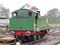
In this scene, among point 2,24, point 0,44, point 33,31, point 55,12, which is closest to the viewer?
point 0,44

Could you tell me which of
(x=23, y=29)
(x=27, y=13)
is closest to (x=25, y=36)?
(x=23, y=29)

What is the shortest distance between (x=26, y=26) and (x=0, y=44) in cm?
294

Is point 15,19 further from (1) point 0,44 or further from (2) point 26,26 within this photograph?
(1) point 0,44

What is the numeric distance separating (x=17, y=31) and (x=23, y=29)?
0.57 metres

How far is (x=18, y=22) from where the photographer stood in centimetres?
2091

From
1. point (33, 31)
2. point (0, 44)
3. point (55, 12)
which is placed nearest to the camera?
point (0, 44)

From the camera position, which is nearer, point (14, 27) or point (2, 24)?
point (14, 27)

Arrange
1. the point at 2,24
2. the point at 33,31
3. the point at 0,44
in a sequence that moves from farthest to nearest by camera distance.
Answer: the point at 2,24, the point at 33,31, the point at 0,44

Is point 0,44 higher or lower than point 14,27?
lower

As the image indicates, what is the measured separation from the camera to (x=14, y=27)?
68.7ft

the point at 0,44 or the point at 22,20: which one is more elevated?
the point at 22,20

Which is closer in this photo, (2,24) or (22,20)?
(22,20)

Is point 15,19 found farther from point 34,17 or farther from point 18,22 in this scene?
point 34,17

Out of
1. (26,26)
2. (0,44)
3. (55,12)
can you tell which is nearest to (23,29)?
(26,26)
